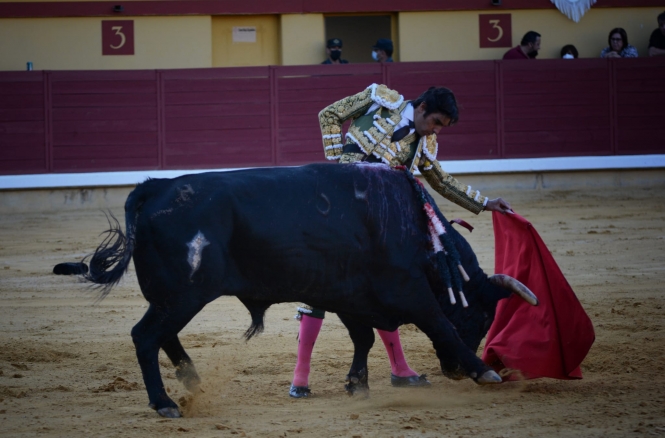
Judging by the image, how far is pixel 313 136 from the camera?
9477 millimetres

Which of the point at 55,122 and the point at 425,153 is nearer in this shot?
the point at 425,153

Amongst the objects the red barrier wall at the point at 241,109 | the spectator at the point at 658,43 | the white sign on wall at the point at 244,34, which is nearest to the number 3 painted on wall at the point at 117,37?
the red barrier wall at the point at 241,109

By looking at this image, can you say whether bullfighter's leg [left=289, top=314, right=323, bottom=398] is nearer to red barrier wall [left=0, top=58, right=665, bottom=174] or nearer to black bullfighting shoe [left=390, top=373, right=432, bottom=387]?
black bullfighting shoe [left=390, top=373, right=432, bottom=387]

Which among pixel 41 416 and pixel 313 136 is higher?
pixel 313 136

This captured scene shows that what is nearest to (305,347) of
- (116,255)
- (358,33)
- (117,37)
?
(116,255)

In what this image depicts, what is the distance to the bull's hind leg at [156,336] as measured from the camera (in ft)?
9.58

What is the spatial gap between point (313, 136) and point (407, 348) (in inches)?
220

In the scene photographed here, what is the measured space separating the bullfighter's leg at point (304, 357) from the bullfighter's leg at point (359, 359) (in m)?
0.12

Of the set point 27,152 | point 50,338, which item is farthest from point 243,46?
point 50,338

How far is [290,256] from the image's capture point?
3.03 metres

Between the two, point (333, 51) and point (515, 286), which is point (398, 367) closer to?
point (515, 286)

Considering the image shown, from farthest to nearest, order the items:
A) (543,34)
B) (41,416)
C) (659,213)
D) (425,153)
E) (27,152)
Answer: (543,34) < (27,152) < (659,213) < (425,153) < (41,416)

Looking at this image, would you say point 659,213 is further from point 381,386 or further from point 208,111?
point 381,386

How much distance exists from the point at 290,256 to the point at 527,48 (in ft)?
23.4
